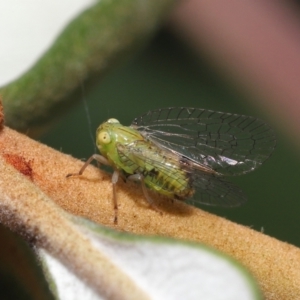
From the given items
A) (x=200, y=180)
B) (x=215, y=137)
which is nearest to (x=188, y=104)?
(x=215, y=137)

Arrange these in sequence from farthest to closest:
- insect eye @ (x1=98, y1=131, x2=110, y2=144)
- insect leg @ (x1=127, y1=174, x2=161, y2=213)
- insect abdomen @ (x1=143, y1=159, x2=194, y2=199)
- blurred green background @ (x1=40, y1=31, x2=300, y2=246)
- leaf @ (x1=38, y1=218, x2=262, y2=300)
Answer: blurred green background @ (x1=40, y1=31, x2=300, y2=246), insect eye @ (x1=98, y1=131, x2=110, y2=144), insect abdomen @ (x1=143, y1=159, x2=194, y2=199), insect leg @ (x1=127, y1=174, x2=161, y2=213), leaf @ (x1=38, y1=218, x2=262, y2=300)

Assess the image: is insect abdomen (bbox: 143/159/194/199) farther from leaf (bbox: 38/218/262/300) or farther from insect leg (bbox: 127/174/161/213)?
leaf (bbox: 38/218/262/300)

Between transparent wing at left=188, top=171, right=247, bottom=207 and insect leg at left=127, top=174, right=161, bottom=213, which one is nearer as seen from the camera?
insect leg at left=127, top=174, right=161, bottom=213

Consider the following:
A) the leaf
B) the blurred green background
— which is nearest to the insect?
the blurred green background

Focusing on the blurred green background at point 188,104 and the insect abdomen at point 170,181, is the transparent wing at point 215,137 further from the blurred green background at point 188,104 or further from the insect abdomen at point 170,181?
the blurred green background at point 188,104

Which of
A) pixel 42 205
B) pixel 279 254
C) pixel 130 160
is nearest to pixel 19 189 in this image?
pixel 42 205

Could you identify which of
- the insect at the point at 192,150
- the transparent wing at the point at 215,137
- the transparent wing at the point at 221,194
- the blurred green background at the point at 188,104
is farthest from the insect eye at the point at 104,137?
the blurred green background at the point at 188,104

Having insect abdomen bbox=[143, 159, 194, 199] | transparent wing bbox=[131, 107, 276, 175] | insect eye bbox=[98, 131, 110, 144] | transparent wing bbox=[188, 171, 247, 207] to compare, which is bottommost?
insect eye bbox=[98, 131, 110, 144]
